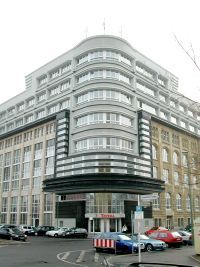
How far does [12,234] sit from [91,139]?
22489 millimetres

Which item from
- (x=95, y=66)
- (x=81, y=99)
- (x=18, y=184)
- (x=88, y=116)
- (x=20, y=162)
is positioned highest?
(x=95, y=66)

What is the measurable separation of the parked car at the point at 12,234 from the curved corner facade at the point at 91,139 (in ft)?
52.8

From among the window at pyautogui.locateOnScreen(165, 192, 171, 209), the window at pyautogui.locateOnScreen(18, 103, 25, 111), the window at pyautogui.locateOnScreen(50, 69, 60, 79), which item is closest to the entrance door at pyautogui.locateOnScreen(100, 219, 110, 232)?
the window at pyautogui.locateOnScreen(165, 192, 171, 209)

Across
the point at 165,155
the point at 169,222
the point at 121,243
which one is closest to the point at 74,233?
the point at 169,222

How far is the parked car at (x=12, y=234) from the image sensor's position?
39.8 m

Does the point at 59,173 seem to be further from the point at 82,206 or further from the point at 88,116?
the point at 88,116

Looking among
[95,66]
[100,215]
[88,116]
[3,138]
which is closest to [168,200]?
[100,215]

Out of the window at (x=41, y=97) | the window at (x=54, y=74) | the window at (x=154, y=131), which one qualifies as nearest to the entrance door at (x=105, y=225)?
the window at (x=154, y=131)

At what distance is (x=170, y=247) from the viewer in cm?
3130

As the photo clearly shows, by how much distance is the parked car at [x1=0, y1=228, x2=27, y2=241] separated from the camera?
39812mm

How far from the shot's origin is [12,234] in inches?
1586

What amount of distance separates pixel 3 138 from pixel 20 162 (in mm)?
12742

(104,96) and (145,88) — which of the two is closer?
(104,96)

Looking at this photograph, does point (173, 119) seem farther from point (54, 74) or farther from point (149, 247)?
point (149, 247)
